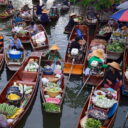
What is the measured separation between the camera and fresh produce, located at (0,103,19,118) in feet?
27.9

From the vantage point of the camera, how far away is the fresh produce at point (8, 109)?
850 centimetres

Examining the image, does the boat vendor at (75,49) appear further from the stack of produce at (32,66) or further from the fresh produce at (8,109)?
the fresh produce at (8,109)

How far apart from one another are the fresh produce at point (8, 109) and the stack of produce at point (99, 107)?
2.49 meters

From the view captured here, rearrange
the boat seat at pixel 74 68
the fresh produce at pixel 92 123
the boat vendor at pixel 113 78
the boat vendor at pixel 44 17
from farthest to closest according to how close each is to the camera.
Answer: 1. the boat vendor at pixel 44 17
2. the boat seat at pixel 74 68
3. the boat vendor at pixel 113 78
4. the fresh produce at pixel 92 123

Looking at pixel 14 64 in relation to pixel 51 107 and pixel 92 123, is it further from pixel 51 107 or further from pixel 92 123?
pixel 92 123

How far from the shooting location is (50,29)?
19281 mm

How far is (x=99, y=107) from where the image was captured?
8945mm

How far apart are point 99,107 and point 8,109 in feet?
10.9

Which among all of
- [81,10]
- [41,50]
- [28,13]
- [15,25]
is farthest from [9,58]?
[81,10]

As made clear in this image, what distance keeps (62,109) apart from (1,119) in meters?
3.01

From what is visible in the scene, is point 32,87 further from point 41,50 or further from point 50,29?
point 50,29

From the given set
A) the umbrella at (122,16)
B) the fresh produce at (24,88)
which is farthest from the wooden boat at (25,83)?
the umbrella at (122,16)

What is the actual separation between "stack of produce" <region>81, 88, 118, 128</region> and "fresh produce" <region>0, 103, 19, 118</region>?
8.17 feet

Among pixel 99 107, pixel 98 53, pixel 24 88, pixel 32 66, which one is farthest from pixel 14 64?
pixel 99 107
